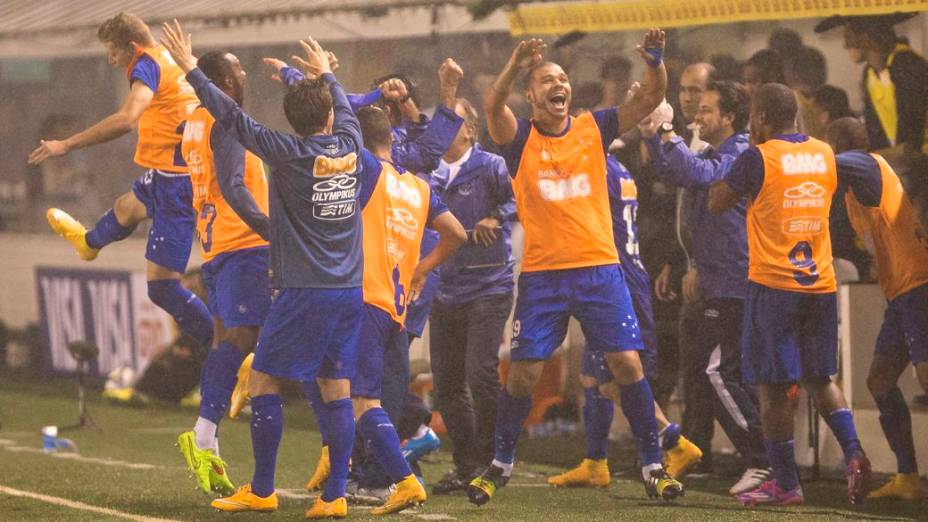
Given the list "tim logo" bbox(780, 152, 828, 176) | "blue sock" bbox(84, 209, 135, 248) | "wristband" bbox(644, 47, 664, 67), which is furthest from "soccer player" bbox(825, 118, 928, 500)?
"blue sock" bbox(84, 209, 135, 248)

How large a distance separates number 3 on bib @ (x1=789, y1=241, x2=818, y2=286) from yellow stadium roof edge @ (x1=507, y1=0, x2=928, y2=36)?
1.91 m

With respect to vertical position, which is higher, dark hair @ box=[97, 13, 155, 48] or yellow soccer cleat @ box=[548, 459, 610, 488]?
dark hair @ box=[97, 13, 155, 48]

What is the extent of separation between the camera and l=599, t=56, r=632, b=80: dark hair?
11.2m

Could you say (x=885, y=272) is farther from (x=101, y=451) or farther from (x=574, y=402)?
(x=101, y=451)

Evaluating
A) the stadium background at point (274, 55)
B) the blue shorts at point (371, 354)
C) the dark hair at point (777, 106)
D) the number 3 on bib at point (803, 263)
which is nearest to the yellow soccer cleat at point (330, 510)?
the blue shorts at point (371, 354)

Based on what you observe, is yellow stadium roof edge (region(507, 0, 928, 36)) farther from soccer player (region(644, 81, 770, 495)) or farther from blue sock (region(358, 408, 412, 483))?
blue sock (region(358, 408, 412, 483))

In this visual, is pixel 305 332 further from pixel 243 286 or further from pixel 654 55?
pixel 654 55

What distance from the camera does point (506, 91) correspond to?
8.01 meters

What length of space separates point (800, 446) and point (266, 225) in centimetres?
416

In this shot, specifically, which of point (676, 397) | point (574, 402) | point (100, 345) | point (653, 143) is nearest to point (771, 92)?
point (653, 143)

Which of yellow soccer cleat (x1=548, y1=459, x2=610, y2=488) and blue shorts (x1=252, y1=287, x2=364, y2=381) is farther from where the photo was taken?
yellow soccer cleat (x1=548, y1=459, x2=610, y2=488)

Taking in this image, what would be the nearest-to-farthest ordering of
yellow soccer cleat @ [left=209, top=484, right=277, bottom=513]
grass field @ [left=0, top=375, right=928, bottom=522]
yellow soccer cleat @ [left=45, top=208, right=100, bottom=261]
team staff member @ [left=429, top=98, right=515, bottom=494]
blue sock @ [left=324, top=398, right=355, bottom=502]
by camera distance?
blue sock @ [left=324, top=398, right=355, bottom=502], yellow soccer cleat @ [left=209, top=484, right=277, bottom=513], grass field @ [left=0, top=375, right=928, bottom=522], team staff member @ [left=429, top=98, right=515, bottom=494], yellow soccer cleat @ [left=45, top=208, right=100, bottom=261]

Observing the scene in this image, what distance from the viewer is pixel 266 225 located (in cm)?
807

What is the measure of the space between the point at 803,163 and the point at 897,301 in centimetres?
101
